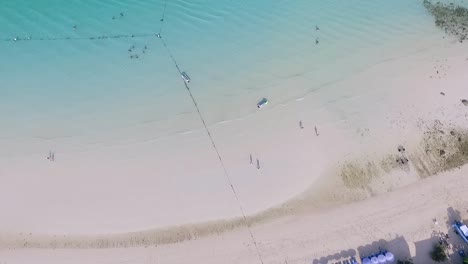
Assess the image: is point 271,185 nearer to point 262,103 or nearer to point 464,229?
point 262,103

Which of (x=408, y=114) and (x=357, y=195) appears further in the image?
(x=408, y=114)

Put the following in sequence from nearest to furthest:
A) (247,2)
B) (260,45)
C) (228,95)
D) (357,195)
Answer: (357,195) → (228,95) → (260,45) → (247,2)

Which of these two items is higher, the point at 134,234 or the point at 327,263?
the point at 134,234

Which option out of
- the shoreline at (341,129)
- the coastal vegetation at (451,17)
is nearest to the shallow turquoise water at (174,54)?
the coastal vegetation at (451,17)

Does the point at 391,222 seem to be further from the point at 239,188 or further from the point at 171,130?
the point at 171,130

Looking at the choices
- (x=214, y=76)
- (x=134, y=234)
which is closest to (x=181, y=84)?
(x=214, y=76)

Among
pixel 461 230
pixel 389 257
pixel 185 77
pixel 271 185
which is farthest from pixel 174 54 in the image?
pixel 461 230
